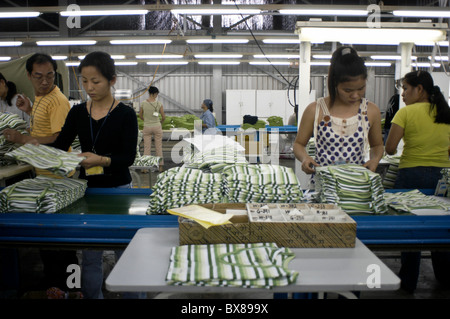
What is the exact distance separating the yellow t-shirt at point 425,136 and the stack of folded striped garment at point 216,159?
1284 mm

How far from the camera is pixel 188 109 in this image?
1739 cm

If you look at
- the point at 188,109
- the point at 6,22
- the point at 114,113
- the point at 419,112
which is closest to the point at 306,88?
the point at 419,112

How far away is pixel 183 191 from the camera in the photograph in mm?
1944

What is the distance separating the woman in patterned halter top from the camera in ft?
7.20

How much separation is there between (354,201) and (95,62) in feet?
4.90

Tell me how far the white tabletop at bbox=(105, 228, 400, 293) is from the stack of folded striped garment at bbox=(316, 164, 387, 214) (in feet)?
1.58

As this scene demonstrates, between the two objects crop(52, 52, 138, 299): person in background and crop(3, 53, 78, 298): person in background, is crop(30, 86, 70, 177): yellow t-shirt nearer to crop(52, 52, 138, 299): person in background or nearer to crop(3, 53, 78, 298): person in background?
crop(3, 53, 78, 298): person in background

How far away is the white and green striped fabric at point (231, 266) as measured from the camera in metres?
1.19

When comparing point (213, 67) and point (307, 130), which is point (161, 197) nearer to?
point (307, 130)

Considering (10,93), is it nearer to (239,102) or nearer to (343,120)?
(343,120)

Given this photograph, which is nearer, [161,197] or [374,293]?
[161,197]

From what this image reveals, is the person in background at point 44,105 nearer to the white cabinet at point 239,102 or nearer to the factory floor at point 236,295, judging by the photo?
the factory floor at point 236,295

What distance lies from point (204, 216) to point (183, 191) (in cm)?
43

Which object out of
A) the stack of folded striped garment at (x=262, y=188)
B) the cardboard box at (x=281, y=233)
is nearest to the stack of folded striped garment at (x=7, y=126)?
the stack of folded striped garment at (x=262, y=188)
